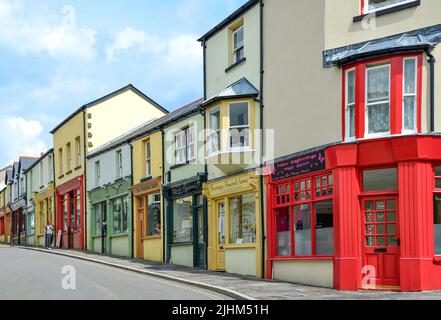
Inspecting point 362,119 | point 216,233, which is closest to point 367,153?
point 362,119

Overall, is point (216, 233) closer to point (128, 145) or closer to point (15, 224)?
point (128, 145)

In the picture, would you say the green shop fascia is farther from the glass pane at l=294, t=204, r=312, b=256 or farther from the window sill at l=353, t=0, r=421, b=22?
the window sill at l=353, t=0, r=421, b=22

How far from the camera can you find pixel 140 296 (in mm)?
16062

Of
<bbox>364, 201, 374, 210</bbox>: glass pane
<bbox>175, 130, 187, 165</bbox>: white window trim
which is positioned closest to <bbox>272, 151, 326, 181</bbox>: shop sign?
<bbox>364, 201, 374, 210</bbox>: glass pane

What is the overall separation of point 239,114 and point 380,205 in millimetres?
6540

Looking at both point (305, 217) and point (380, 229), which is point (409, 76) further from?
point (305, 217)

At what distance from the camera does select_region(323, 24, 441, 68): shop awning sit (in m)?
17.0

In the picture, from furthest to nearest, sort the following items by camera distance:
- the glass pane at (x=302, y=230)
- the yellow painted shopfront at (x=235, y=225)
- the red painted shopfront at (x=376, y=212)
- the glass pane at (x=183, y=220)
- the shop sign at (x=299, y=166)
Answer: the glass pane at (x=183, y=220) → the yellow painted shopfront at (x=235, y=225) → the glass pane at (x=302, y=230) → the shop sign at (x=299, y=166) → the red painted shopfront at (x=376, y=212)

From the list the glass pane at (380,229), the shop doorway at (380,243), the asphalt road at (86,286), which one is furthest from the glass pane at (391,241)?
the asphalt road at (86,286)

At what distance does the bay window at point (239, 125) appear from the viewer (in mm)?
22344

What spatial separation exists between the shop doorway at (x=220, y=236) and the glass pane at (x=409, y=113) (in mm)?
8474

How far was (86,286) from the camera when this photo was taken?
18.0 m

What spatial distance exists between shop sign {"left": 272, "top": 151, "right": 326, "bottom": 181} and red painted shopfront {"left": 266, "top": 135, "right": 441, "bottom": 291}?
0.03 metres

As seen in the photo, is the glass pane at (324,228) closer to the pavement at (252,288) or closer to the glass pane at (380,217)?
the pavement at (252,288)
